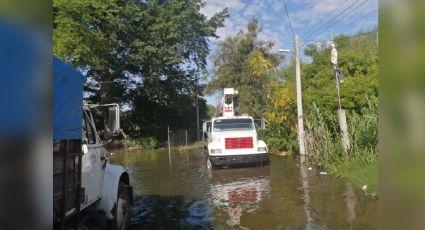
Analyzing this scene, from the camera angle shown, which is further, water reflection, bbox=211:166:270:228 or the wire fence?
the wire fence

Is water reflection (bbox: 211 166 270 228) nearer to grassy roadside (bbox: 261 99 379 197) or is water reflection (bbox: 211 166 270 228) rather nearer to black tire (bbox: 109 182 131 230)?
black tire (bbox: 109 182 131 230)

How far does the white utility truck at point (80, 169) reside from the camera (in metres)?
3.94

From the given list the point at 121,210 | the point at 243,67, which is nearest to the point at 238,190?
the point at 121,210

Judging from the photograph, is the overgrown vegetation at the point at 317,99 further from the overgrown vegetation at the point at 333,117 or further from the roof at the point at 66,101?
the roof at the point at 66,101

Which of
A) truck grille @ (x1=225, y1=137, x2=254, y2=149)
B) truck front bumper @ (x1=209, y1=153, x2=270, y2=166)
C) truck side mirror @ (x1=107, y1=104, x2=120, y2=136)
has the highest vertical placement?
truck side mirror @ (x1=107, y1=104, x2=120, y2=136)

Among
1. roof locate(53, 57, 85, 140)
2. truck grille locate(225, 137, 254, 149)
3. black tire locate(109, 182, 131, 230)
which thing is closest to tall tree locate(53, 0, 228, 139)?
truck grille locate(225, 137, 254, 149)

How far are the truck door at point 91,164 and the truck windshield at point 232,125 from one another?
10477 millimetres

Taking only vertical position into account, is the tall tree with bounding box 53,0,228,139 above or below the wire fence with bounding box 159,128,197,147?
above

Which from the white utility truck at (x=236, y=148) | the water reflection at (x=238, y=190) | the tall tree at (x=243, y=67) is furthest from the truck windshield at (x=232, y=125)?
the tall tree at (x=243, y=67)

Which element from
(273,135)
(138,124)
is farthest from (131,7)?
(273,135)

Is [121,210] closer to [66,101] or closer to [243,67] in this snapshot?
[66,101]

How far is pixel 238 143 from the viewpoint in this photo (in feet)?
52.2

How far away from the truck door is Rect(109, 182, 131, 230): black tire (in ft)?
1.83

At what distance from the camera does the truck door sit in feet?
18.3
